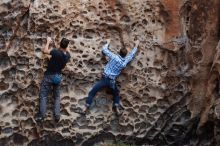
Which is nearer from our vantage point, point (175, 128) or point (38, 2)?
point (38, 2)

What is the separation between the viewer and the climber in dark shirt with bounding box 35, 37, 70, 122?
28.1 feet

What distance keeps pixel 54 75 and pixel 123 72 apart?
3.34 feet

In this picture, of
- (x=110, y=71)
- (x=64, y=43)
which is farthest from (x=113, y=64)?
(x=64, y=43)

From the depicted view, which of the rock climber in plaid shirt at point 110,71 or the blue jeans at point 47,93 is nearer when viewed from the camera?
the blue jeans at point 47,93

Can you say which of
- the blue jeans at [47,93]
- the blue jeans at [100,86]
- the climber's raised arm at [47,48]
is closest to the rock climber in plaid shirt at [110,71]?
the blue jeans at [100,86]

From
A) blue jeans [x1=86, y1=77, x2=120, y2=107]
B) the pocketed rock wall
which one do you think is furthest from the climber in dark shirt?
blue jeans [x1=86, y1=77, x2=120, y2=107]

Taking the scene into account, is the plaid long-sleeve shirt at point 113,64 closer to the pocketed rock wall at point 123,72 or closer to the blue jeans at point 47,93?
the pocketed rock wall at point 123,72

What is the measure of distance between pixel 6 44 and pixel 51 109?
1026mm

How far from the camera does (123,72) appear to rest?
920cm

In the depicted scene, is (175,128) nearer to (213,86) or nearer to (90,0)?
(213,86)

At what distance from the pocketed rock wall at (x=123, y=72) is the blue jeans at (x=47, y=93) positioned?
0.43 feet

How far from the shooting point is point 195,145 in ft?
31.1

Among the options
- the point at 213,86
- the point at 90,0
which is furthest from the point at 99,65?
the point at 213,86

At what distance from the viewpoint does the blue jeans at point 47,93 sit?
8.69 meters
